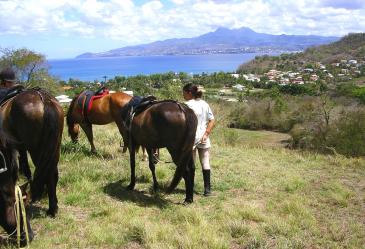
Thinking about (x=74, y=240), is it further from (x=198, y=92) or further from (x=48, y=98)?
(x=198, y=92)

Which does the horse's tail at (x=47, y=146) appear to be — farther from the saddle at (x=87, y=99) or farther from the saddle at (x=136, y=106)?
the saddle at (x=87, y=99)

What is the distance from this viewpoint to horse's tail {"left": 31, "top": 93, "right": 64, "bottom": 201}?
16.3 feet

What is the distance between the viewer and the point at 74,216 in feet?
17.9

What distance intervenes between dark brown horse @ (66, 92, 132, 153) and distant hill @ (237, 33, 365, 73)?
131011 millimetres

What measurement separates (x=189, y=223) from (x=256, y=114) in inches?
1559

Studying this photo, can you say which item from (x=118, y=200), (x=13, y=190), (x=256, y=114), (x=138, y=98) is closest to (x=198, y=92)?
(x=138, y=98)

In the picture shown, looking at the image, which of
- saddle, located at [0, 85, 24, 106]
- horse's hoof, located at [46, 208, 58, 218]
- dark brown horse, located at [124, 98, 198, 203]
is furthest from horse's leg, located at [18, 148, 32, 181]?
dark brown horse, located at [124, 98, 198, 203]

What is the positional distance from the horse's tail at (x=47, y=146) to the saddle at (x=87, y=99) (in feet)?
13.6

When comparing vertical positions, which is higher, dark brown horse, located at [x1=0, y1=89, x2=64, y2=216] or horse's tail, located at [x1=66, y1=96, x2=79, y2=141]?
dark brown horse, located at [x1=0, y1=89, x2=64, y2=216]

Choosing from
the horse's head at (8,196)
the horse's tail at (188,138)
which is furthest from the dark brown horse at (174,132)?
the horse's head at (8,196)

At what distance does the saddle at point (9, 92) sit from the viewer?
549 cm

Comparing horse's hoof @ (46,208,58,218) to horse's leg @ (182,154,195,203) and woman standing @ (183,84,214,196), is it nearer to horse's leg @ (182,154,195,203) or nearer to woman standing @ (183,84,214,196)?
horse's leg @ (182,154,195,203)

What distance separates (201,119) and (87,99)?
144 inches

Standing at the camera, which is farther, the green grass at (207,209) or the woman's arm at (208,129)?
the woman's arm at (208,129)
